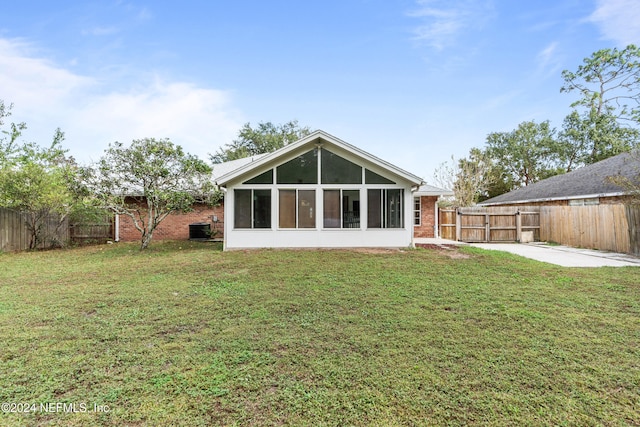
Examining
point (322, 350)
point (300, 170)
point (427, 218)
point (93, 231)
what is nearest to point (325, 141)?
point (300, 170)

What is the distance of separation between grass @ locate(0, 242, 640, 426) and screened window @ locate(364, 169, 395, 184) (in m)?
5.06

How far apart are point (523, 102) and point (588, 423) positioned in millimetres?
21395

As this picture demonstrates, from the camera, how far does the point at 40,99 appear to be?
13.2m

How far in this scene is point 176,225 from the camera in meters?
14.6

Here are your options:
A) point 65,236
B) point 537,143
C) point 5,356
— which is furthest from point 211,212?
point 537,143

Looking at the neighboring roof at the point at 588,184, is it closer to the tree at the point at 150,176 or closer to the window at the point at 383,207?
the window at the point at 383,207

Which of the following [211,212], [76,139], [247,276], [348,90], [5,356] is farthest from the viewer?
[76,139]

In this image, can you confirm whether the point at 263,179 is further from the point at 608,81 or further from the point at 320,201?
the point at 608,81

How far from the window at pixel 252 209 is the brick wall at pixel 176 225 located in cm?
423

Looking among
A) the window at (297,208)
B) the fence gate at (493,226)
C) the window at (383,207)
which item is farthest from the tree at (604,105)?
the window at (297,208)

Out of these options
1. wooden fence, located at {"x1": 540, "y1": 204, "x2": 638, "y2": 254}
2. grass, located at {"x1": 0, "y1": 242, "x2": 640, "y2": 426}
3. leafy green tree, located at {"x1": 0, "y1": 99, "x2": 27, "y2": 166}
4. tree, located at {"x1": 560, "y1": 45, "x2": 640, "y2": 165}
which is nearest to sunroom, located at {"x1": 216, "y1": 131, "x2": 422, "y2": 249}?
grass, located at {"x1": 0, "y1": 242, "x2": 640, "y2": 426}

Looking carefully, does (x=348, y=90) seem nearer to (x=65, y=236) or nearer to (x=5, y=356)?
(x=65, y=236)

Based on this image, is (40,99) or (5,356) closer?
(5,356)

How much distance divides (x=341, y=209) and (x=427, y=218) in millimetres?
6936
